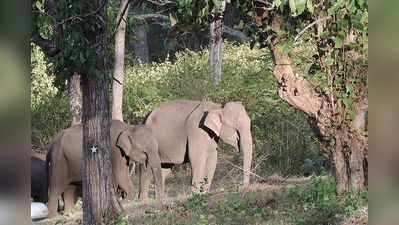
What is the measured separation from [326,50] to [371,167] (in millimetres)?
7399

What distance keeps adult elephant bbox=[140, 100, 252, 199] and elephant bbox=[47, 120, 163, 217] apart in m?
0.40

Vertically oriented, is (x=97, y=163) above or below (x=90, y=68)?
below

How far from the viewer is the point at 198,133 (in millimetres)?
13742

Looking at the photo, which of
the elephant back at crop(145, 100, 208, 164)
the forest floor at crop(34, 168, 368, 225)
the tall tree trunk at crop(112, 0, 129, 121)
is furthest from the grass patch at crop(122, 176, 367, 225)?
the tall tree trunk at crop(112, 0, 129, 121)

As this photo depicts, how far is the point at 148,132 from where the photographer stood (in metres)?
13.1

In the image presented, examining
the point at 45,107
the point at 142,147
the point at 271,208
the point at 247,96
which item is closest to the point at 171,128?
the point at 142,147

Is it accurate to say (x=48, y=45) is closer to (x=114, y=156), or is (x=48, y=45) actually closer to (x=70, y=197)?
(x=114, y=156)

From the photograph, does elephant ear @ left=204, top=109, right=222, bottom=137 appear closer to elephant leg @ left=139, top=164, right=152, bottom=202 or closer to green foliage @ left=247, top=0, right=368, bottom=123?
elephant leg @ left=139, top=164, right=152, bottom=202

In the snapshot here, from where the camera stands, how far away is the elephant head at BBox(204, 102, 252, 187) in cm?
1329

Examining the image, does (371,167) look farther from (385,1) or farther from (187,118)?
(187,118)

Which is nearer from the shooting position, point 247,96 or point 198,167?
point 198,167

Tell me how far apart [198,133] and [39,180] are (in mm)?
3017

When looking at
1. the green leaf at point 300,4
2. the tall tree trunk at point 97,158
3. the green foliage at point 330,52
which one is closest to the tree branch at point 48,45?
the tall tree trunk at point 97,158

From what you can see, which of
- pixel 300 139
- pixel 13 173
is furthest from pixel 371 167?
pixel 300 139
